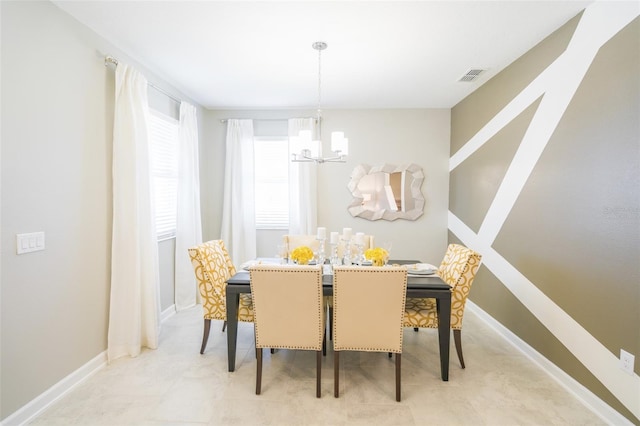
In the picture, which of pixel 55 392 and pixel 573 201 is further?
pixel 573 201

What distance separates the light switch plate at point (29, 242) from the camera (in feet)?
6.19

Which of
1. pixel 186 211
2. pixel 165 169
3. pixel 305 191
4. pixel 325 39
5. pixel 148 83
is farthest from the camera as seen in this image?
pixel 305 191

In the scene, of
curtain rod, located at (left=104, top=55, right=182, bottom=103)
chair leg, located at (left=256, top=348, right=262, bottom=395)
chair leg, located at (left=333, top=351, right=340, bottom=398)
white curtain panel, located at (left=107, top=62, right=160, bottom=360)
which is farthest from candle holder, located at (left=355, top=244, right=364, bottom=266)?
curtain rod, located at (left=104, top=55, right=182, bottom=103)

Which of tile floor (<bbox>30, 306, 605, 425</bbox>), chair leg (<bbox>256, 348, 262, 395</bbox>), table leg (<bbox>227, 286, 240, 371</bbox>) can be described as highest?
table leg (<bbox>227, 286, 240, 371</bbox>)

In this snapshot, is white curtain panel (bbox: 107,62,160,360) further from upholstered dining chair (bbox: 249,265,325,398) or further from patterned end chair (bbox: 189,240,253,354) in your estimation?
upholstered dining chair (bbox: 249,265,325,398)

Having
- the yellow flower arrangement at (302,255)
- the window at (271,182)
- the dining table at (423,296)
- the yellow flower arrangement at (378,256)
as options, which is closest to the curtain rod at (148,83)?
the window at (271,182)

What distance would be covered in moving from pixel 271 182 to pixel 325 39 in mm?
2503

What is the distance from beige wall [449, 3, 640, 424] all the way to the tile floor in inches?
14.6

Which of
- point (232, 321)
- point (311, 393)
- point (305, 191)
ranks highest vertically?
point (305, 191)

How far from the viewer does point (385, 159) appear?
467 centimetres

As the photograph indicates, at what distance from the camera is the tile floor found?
1.97m

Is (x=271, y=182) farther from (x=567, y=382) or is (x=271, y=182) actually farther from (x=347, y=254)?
(x=567, y=382)

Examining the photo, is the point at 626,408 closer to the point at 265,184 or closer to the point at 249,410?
the point at 249,410

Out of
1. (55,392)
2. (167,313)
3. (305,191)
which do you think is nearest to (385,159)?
(305,191)
